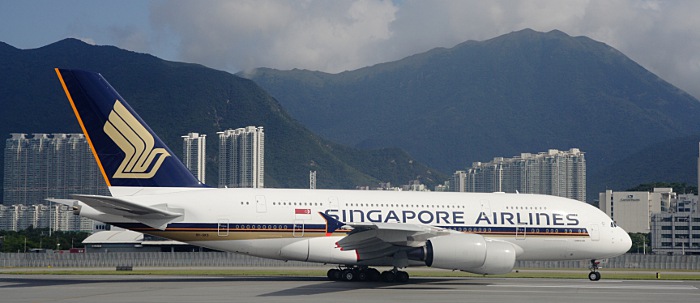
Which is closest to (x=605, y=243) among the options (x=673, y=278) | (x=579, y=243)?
(x=579, y=243)

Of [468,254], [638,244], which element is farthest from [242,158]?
[468,254]

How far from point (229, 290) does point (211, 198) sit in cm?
462

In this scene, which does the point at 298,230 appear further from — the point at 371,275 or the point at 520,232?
the point at 520,232

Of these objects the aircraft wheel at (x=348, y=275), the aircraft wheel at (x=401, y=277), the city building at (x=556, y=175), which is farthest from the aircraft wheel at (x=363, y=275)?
the city building at (x=556, y=175)

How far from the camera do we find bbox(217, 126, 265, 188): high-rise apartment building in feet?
588

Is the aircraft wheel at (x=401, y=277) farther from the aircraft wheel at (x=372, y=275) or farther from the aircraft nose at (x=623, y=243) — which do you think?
the aircraft nose at (x=623, y=243)

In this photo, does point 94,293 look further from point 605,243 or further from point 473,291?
point 605,243

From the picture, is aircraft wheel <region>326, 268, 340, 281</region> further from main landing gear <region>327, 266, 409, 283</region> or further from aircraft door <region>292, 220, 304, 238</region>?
aircraft door <region>292, 220, 304, 238</region>

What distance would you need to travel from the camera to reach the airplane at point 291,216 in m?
29.5

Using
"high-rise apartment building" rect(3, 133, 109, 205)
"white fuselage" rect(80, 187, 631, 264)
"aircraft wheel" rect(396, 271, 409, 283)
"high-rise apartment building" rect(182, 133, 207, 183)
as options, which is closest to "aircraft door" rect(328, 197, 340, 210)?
"white fuselage" rect(80, 187, 631, 264)

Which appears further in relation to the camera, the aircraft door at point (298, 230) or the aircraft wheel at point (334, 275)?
the aircraft wheel at point (334, 275)

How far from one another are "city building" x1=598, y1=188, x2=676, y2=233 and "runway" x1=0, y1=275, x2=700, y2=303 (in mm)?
124286

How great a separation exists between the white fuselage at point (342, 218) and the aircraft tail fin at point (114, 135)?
56 cm

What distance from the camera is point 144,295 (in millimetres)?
25484
